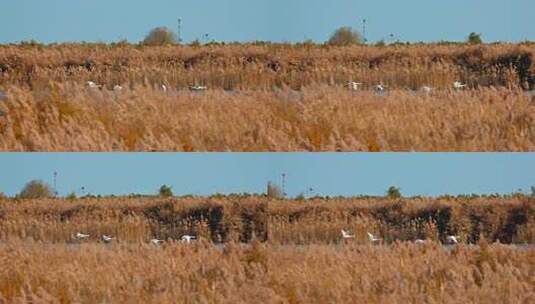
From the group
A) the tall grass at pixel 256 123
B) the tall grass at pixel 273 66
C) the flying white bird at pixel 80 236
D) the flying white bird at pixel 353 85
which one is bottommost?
the flying white bird at pixel 80 236

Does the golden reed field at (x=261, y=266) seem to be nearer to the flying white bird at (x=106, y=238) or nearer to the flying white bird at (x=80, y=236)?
the flying white bird at (x=106, y=238)

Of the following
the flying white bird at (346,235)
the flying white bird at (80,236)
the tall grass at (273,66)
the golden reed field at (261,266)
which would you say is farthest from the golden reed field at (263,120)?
the tall grass at (273,66)

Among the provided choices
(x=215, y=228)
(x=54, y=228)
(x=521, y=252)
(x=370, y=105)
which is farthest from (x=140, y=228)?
(x=521, y=252)

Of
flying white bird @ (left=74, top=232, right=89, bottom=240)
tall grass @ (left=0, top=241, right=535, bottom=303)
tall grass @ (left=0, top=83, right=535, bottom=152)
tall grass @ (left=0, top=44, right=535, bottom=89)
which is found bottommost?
flying white bird @ (left=74, top=232, right=89, bottom=240)

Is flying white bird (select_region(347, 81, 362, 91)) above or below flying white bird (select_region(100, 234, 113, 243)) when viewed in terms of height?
above

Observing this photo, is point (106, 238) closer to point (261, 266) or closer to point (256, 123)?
point (256, 123)

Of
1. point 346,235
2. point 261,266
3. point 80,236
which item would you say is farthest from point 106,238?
point 261,266

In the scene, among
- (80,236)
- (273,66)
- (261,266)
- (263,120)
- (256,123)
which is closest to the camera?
(261,266)

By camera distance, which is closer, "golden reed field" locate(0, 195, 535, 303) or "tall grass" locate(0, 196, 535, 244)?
"golden reed field" locate(0, 195, 535, 303)

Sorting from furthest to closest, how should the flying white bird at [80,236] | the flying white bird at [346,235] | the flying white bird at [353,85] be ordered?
the flying white bird at [353,85]
the flying white bird at [80,236]
the flying white bird at [346,235]

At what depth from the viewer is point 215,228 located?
1934 cm

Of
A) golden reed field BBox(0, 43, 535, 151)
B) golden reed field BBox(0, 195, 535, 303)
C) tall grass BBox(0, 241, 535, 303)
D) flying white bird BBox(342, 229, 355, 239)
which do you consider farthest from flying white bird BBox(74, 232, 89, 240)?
tall grass BBox(0, 241, 535, 303)

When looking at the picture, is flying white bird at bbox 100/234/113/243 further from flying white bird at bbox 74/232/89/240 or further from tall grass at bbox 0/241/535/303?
tall grass at bbox 0/241/535/303

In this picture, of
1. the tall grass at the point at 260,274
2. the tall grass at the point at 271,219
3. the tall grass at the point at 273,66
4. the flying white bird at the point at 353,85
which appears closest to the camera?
the tall grass at the point at 260,274
